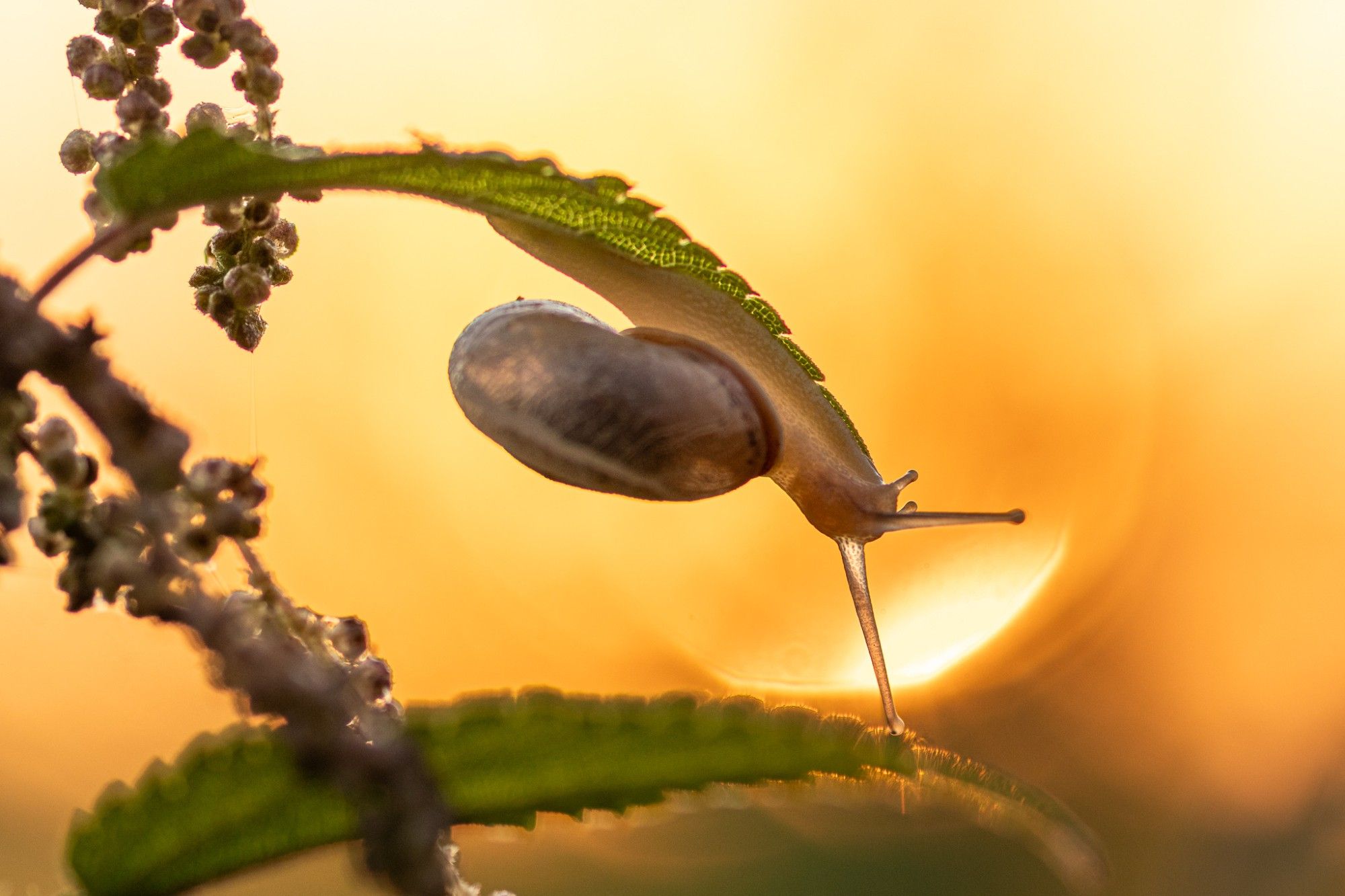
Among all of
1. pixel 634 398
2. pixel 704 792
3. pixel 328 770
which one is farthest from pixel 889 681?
pixel 328 770

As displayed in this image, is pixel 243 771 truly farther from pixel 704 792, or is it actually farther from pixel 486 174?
pixel 486 174

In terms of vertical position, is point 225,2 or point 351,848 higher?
point 225,2

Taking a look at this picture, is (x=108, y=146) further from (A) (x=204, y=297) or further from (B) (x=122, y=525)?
(B) (x=122, y=525)

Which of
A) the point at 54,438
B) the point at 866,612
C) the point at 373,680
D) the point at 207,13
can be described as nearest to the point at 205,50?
the point at 207,13

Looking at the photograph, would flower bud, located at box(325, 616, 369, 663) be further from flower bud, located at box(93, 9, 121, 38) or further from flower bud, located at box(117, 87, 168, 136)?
flower bud, located at box(93, 9, 121, 38)

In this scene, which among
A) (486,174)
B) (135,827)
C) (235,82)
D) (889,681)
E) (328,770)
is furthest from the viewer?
(889,681)
